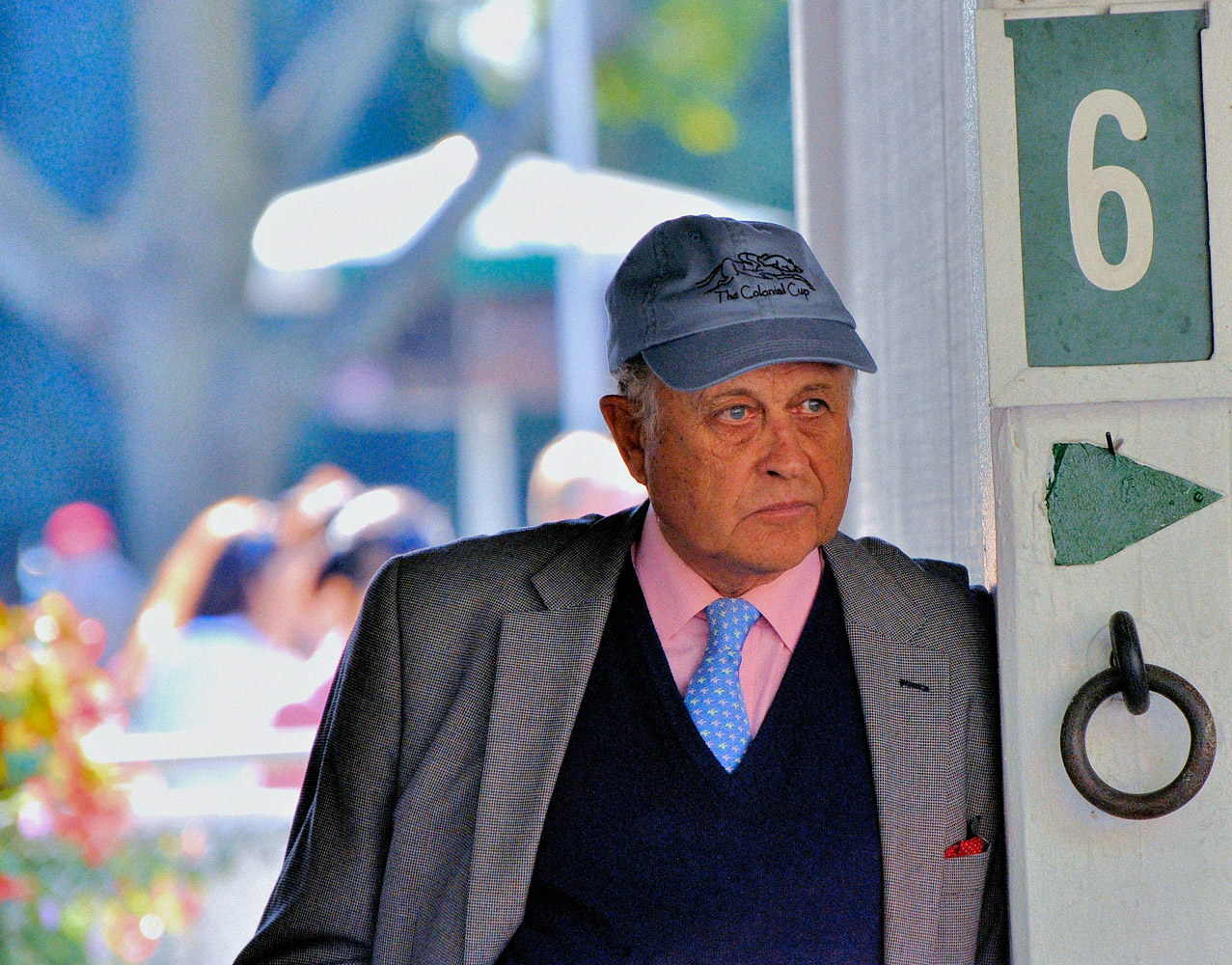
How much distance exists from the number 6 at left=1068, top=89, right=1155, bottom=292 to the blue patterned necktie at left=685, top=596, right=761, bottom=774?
0.59 meters

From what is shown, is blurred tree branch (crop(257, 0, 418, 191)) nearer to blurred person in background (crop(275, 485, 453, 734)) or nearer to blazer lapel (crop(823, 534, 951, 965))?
blurred person in background (crop(275, 485, 453, 734))

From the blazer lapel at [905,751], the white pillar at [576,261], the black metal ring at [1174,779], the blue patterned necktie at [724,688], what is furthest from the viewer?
the white pillar at [576,261]

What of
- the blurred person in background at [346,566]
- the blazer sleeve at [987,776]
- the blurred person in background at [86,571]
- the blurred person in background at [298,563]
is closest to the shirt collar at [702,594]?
the blazer sleeve at [987,776]

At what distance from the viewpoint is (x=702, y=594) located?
5.44 ft

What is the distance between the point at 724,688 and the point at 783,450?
0.95ft

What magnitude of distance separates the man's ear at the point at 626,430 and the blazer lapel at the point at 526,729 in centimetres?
13

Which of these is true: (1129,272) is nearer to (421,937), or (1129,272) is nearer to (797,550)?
(797,550)

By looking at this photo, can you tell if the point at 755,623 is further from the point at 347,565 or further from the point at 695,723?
the point at 347,565

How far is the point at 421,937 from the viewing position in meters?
1.54

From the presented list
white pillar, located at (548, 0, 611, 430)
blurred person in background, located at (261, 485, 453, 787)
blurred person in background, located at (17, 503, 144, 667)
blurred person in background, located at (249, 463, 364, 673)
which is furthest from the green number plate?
white pillar, located at (548, 0, 611, 430)

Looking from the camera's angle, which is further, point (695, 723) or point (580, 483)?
point (580, 483)

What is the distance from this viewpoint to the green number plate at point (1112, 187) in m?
1.28

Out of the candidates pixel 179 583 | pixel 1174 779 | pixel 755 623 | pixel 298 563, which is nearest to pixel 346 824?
pixel 755 623

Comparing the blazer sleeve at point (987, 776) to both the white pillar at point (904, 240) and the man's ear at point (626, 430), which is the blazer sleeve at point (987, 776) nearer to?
the white pillar at point (904, 240)
